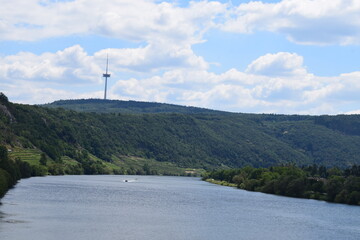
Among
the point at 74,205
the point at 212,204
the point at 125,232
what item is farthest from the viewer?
the point at 212,204

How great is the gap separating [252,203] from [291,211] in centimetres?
1919

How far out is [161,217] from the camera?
409 ft

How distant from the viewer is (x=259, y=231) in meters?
112

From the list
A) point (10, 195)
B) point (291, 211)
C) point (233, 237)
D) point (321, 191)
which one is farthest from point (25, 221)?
point (321, 191)

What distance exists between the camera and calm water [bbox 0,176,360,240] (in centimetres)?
10050

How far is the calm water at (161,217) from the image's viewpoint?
100500mm

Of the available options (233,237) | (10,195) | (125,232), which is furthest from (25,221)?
(10,195)

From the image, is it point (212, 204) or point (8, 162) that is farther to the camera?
point (8, 162)

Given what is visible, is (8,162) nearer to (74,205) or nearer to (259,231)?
(74,205)

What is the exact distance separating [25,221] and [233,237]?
34532 mm

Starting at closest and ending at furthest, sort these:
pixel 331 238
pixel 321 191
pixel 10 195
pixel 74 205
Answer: pixel 331 238
pixel 74 205
pixel 10 195
pixel 321 191

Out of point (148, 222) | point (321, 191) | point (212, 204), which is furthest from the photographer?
point (321, 191)

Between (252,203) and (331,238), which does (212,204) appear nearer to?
(252,203)

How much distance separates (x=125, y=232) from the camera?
101 meters
